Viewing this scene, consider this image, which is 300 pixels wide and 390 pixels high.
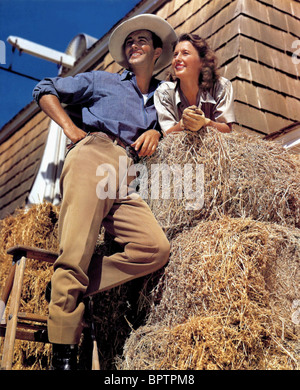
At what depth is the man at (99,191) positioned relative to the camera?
203cm

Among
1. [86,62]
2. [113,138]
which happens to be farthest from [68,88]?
[86,62]

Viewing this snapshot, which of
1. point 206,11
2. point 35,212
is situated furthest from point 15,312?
point 206,11

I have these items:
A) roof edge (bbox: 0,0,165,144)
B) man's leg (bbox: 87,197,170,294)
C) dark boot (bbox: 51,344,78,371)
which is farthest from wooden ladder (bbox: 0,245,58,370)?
roof edge (bbox: 0,0,165,144)

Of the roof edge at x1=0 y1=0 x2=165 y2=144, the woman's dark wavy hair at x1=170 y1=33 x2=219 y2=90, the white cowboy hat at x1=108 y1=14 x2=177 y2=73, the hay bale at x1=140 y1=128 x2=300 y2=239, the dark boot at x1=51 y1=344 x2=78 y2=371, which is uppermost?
the roof edge at x1=0 y1=0 x2=165 y2=144

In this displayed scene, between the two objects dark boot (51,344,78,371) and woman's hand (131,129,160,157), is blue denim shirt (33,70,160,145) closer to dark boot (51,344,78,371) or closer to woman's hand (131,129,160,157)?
woman's hand (131,129,160,157)

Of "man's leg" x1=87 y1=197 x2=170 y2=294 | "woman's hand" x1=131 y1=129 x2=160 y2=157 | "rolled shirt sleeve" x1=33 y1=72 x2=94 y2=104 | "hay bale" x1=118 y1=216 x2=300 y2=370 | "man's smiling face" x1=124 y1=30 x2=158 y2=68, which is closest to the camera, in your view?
"hay bale" x1=118 y1=216 x2=300 y2=370

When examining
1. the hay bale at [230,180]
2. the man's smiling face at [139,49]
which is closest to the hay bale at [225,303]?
the hay bale at [230,180]

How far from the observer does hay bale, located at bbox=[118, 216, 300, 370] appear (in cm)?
173

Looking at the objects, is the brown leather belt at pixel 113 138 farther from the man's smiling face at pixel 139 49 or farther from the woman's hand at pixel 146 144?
the man's smiling face at pixel 139 49

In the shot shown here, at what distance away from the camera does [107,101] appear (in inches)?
103

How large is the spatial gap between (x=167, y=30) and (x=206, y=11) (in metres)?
1.84

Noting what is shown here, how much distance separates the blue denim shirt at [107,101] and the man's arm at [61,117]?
4cm

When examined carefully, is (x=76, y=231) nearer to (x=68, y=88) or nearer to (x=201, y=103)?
(x=68, y=88)

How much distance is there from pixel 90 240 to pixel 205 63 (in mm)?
1321
